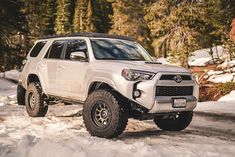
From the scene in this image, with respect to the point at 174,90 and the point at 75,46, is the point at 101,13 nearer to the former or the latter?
the point at 75,46

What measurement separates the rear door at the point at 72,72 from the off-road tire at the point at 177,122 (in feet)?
6.41

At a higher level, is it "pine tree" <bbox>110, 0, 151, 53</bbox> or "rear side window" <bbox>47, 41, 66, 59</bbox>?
"pine tree" <bbox>110, 0, 151, 53</bbox>

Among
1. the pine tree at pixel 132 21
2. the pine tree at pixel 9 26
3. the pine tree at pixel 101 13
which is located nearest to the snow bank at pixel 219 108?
the pine tree at pixel 9 26

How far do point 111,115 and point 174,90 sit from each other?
4.46ft

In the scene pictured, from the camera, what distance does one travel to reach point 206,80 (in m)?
23.0

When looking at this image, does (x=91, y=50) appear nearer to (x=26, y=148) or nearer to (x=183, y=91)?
(x=183, y=91)

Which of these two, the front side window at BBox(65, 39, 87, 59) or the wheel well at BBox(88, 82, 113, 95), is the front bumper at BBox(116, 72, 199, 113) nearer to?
the wheel well at BBox(88, 82, 113, 95)

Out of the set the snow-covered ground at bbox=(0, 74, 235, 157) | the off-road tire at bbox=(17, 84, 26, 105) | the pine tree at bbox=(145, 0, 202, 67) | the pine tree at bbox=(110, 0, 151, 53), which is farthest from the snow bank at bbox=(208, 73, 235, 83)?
the pine tree at bbox=(110, 0, 151, 53)

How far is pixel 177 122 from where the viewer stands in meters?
9.44

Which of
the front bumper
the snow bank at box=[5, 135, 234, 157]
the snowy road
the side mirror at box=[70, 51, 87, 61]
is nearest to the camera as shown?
the snow bank at box=[5, 135, 234, 157]

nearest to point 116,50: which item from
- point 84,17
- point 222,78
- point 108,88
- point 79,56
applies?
point 79,56

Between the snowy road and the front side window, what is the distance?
1703 millimetres

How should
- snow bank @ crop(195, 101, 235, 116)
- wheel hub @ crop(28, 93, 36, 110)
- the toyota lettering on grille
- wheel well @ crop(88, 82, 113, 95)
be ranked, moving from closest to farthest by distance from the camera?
the toyota lettering on grille, wheel well @ crop(88, 82, 113, 95), wheel hub @ crop(28, 93, 36, 110), snow bank @ crop(195, 101, 235, 116)

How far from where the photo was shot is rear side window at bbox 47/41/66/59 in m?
10.2
